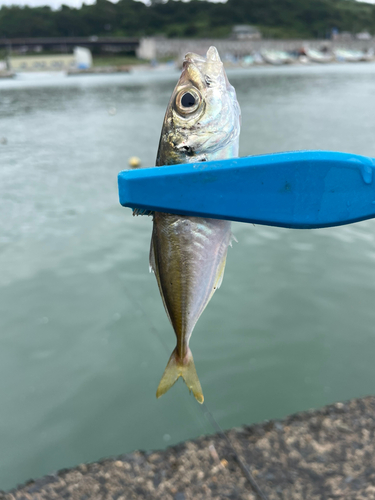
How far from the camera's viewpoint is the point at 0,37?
120062mm

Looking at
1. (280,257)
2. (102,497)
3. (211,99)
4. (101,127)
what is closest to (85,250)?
(280,257)

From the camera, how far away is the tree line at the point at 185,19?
126 m

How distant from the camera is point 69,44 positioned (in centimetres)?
12338

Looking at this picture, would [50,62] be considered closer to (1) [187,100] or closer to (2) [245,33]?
(2) [245,33]

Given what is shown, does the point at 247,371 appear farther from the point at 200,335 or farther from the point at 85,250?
the point at 85,250

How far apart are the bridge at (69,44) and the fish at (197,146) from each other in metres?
139

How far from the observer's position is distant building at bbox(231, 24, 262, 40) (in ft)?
441

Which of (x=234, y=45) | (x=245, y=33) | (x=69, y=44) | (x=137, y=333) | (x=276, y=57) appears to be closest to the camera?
(x=137, y=333)

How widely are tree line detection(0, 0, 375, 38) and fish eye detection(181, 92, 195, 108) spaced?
148 metres

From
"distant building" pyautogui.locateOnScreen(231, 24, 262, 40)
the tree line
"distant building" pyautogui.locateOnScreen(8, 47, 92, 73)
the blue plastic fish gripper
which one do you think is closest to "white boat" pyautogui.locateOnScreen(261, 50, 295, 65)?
"distant building" pyautogui.locateOnScreen(231, 24, 262, 40)

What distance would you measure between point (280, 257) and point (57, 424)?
4717 millimetres

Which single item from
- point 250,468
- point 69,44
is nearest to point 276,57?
point 69,44

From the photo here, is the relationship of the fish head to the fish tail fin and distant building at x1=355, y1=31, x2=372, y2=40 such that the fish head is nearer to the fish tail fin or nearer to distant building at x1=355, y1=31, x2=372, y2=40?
the fish tail fin

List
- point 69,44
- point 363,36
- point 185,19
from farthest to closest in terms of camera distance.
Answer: point 363,36
point 185,19
point 69,44
